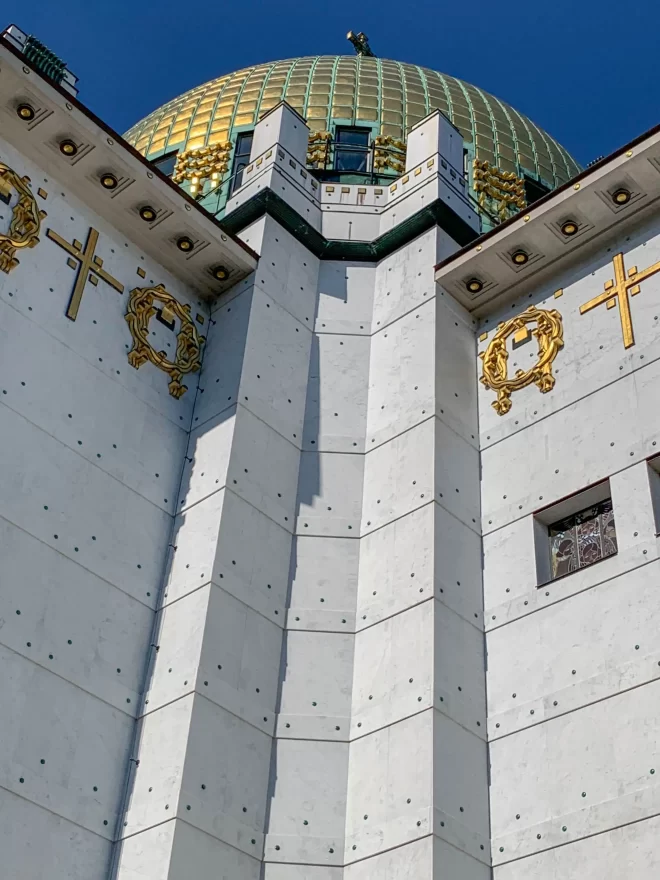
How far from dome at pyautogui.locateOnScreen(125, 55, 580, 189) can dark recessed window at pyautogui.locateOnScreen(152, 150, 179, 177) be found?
0.38 ft

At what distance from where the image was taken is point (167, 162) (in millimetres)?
24219

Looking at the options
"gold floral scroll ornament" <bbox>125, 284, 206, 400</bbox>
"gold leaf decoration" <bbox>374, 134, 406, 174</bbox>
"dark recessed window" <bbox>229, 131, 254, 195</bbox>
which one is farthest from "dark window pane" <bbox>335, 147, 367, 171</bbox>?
"gold floral scroll ornament" <bbox>125, 284, 206, 400</bbox>

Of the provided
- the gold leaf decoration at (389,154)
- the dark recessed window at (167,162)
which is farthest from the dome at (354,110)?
the gold leaf decoration at (389,154)

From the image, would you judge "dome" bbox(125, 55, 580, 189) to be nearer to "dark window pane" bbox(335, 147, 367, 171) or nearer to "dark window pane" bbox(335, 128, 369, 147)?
"dark window pane" bbox(335, 128, 369, 147)

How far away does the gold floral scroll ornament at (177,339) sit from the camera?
15961 mm

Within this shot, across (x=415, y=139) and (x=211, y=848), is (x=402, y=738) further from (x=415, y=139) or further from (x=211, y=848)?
(x=415, y=139)

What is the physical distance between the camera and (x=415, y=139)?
19.7m

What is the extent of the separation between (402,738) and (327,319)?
262 inches

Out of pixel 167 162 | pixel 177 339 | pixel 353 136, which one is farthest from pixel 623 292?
pixel 167 162

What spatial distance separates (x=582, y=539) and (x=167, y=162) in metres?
13.3

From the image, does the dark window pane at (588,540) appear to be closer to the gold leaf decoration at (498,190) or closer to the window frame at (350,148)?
the gold leaf decoration at (498,190)

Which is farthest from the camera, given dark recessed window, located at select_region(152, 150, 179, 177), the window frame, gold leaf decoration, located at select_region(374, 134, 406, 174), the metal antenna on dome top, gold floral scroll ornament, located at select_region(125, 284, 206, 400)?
the metal antenna on dome top

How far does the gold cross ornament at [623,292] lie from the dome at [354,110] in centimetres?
826

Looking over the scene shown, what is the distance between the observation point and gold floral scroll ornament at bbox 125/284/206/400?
52.4ft
